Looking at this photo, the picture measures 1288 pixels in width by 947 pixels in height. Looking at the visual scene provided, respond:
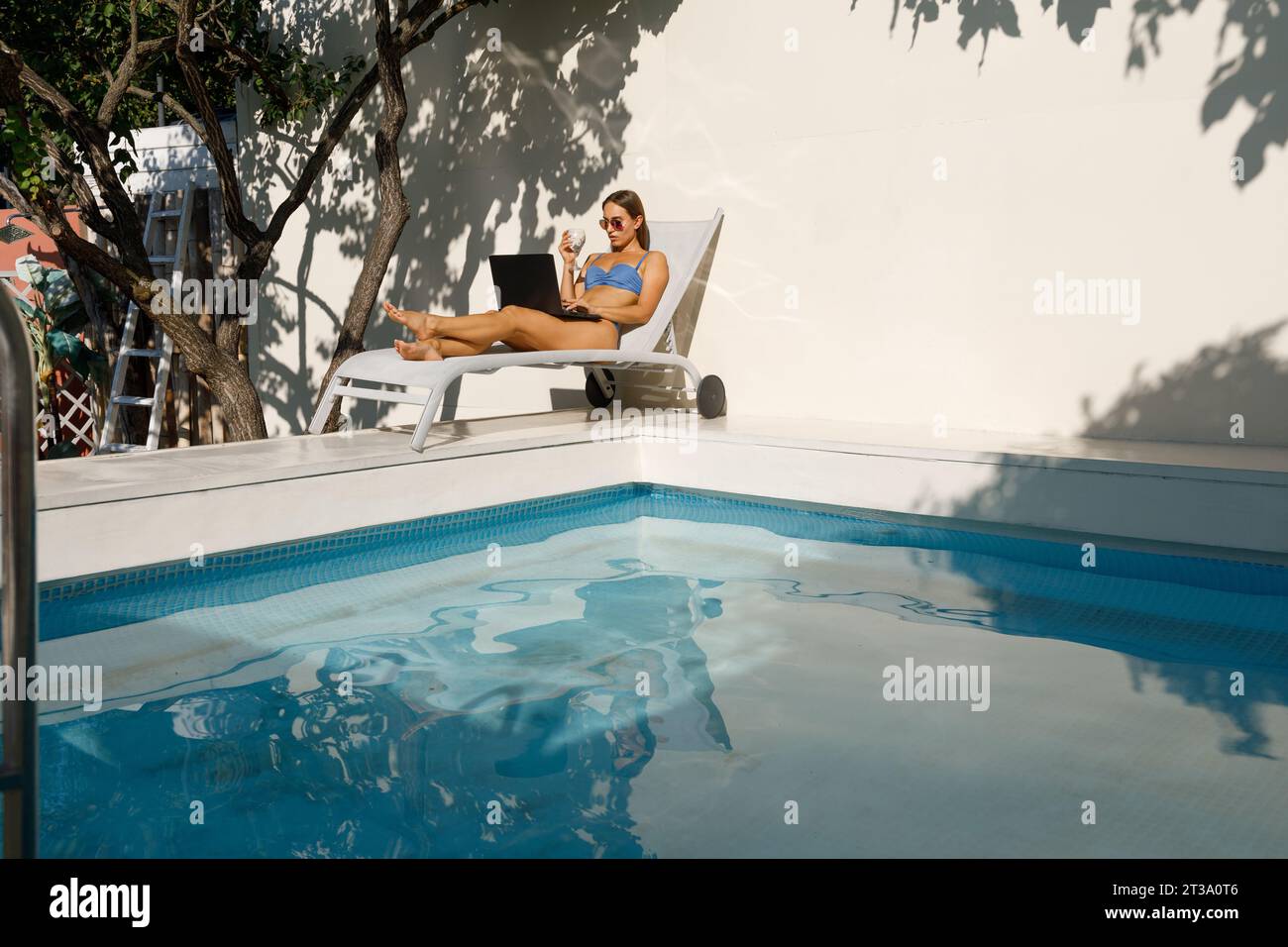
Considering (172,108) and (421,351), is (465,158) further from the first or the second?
(421,351)

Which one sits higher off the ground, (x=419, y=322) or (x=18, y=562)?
(x=419, y=322)

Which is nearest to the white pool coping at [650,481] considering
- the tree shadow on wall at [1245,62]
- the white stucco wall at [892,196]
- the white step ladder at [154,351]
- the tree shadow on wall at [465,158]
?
the white stucco wall at [892,196]

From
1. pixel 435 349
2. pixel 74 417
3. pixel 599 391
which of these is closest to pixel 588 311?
pixel 435 349

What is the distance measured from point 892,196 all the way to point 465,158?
3.19m

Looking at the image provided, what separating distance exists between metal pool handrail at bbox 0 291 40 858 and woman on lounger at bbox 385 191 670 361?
3.77 metres

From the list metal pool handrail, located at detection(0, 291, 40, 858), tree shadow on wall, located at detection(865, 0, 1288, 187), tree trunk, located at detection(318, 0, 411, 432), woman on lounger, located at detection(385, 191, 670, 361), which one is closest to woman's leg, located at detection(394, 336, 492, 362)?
woman on lounger, located at detection(385, 191, 670, 361)

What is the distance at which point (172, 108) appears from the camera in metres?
7.43

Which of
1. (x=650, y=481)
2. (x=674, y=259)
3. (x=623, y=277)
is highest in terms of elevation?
(x=674, y=259)

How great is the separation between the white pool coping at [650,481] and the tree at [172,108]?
1571 mm

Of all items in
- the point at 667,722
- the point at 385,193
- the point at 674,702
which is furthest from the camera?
the point at 385,193

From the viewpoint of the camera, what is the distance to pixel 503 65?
24.4ft

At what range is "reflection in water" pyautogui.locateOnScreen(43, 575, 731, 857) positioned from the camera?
2.19 meters
